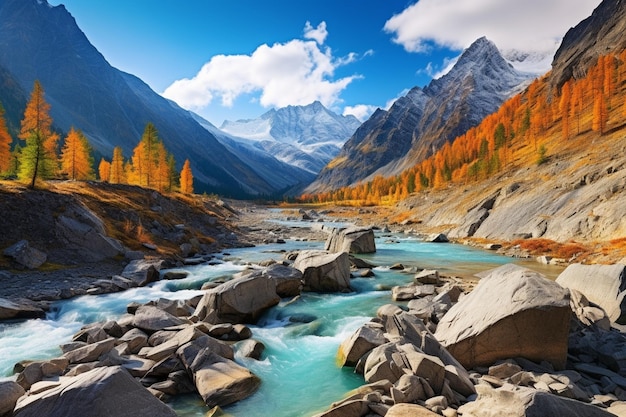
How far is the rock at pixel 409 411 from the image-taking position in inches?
372

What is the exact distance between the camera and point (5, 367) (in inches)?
592

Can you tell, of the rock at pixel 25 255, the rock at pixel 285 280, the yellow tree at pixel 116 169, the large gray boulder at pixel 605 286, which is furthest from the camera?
the yellow tree at pixel 116 169

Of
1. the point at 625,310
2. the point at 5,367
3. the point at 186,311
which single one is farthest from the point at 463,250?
the point at 5,367

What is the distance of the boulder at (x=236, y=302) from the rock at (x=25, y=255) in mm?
20181

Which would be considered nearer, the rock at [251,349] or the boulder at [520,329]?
the boulder at [520,329]

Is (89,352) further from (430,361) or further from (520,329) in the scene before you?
(520,329)

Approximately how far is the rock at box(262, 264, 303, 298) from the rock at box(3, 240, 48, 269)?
72.2 ft

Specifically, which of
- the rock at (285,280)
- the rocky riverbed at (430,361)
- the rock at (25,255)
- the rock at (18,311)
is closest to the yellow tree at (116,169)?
the rock at (25,255)

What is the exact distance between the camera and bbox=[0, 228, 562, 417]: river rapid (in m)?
12.7

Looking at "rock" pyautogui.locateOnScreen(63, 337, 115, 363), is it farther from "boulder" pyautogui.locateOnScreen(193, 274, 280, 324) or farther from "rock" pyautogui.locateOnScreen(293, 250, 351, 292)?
"rock" pyautogui.locateOnScreen(293, 250, 351, 292)

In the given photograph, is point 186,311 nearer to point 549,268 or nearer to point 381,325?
point 381,325

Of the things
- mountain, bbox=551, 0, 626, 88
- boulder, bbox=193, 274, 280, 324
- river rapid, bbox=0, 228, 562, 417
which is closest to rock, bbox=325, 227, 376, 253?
river rapid, bbox=0, 228, 562, 417

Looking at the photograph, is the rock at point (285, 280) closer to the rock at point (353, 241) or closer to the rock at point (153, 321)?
the rock at point (153, 321)

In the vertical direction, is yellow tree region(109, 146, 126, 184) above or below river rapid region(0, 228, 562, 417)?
above
